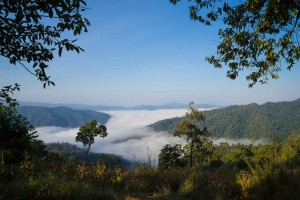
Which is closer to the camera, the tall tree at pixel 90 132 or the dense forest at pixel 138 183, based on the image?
the dense forest at pixel 138 183

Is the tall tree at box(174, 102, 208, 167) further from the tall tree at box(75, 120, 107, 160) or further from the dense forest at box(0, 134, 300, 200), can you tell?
the dense forest at box(0, 134, 300, 200)

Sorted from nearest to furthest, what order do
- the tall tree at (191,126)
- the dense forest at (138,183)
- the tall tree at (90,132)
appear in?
the dense forest at (138,183) → the tall tree at (191,126) → the tall tree at (90,132)

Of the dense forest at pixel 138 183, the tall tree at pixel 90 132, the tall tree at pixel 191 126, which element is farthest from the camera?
the tall tree at pixel 90 132

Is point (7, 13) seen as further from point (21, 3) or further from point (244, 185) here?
point (244, 185)

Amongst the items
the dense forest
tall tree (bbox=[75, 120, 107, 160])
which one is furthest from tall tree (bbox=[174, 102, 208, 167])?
the dense forest

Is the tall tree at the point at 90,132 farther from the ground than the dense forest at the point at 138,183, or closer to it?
closer to it

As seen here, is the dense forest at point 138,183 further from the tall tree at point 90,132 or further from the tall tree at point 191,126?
the tall tree at point 90,132

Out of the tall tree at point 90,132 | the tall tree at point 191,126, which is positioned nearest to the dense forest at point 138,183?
the tall tree at point 191,126

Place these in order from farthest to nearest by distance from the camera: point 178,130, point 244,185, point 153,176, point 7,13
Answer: point 178,130, point 153,176, point 244,185, point 7,13

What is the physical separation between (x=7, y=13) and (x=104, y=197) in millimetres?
4305

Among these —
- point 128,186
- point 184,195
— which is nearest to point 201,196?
point 184,195

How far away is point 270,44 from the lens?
20.4 ft

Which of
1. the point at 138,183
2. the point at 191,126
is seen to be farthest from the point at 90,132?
the point at 138,183

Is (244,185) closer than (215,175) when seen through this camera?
Yes
